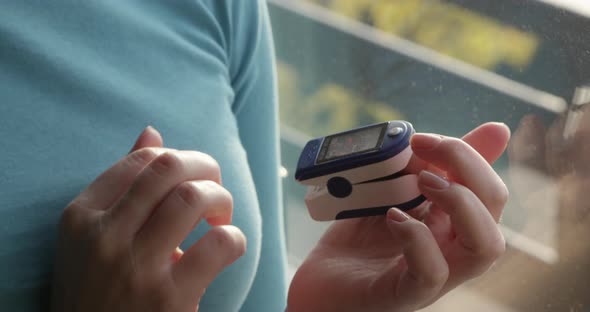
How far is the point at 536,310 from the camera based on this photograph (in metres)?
0.74

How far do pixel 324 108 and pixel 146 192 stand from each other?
1.94 feet

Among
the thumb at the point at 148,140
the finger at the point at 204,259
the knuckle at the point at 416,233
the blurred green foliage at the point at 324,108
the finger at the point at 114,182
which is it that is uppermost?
the knuckle at the point at 416,233

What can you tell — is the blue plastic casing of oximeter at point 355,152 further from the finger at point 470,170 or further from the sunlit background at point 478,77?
the sunlit background at point 478,77

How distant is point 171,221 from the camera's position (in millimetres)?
504

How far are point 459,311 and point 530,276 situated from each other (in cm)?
14

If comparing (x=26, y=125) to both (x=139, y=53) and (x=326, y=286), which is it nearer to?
(x=139, y=53)

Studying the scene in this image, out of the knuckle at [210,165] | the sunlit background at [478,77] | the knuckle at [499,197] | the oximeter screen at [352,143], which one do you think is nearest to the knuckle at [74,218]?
the knuckle at [210,165]

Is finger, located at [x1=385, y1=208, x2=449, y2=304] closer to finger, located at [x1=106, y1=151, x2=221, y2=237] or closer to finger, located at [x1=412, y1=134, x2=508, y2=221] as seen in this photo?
finger, located at [x1=412, y1=134, x2=508, y2=221]

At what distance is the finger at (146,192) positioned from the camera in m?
0.51

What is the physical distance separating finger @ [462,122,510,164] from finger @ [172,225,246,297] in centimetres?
21

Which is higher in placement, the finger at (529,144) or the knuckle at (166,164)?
the knuckle at (166,164)

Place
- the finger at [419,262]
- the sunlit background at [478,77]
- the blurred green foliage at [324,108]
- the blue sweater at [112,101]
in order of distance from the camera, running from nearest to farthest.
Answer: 1. the finger at [419,262]
2. the blue sweater at [112,101]
3. the sunlit background at [478,77]
4. the blurred green foliage at [324,108]

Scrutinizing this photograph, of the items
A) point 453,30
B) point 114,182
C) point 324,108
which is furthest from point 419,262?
point 324,108

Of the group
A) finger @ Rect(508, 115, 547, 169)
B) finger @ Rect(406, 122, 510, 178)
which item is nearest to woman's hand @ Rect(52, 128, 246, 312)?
Result: finger @ Rect(406, 122, 510, 178)
